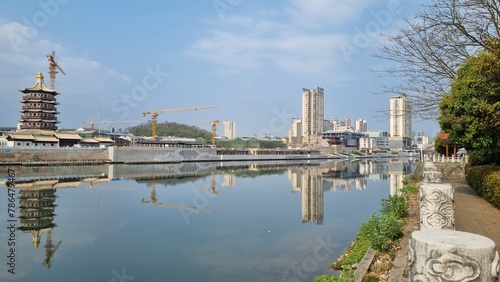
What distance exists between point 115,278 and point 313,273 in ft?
14.0

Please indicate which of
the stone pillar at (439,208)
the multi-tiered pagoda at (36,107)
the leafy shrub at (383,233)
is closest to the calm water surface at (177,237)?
the leafy shrub at (383,233)

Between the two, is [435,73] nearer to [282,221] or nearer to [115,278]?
[282,221]

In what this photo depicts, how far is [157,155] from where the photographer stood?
211ft

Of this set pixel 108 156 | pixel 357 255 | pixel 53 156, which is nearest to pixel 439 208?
pixel 357 255

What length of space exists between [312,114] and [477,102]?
13396 centimetres

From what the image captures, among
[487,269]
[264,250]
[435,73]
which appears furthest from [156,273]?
[435,73]

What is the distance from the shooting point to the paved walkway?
7.72 m

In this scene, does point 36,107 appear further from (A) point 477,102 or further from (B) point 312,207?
(A) point 477,102

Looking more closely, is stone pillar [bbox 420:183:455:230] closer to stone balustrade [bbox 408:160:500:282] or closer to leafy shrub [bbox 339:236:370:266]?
leafy shrub [bbox 339:236:370:266]

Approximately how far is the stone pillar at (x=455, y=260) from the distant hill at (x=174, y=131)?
370 feet

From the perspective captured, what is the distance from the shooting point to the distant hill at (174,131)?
113706mm

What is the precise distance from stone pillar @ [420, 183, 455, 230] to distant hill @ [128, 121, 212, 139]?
109843 millimetres

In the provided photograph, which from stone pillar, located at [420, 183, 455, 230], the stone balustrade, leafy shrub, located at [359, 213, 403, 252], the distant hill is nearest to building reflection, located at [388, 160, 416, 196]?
leafy shrub, located at [359, 213, 403, 252]

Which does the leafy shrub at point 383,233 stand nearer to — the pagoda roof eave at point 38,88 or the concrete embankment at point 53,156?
the concrete embankment at point 53,156
